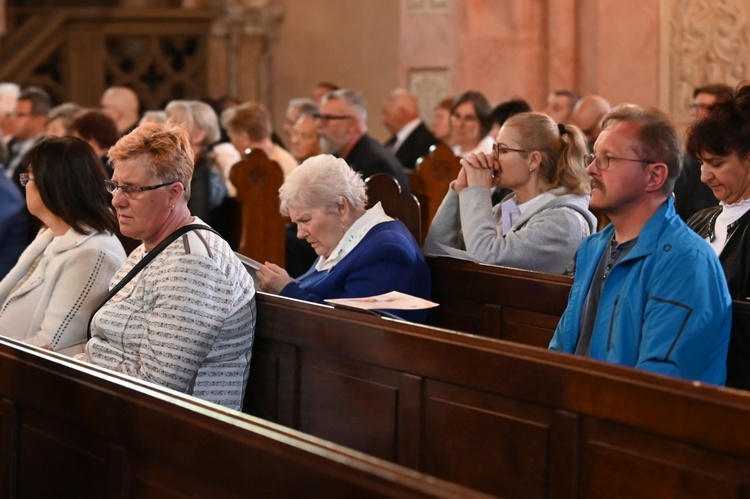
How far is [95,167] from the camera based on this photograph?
155 inches

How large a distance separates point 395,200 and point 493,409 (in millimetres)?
2163

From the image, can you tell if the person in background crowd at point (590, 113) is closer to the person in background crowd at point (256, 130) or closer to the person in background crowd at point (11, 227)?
the person in background crowd at point (256, 130)

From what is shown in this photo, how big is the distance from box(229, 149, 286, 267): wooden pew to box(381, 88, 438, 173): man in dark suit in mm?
2423

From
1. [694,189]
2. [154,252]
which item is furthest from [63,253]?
[694,189]

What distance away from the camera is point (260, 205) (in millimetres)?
6434

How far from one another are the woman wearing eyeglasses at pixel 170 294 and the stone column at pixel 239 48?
830 cm

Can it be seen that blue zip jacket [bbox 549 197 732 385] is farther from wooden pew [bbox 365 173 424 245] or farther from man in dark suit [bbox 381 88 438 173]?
man in dark suit [bbox 381 88 438 173]

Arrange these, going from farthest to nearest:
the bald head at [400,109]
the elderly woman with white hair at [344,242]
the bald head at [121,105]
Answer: the bald head at [121,105] → the bald head at [400,109] → the elderly woman with white hair at [344,242]

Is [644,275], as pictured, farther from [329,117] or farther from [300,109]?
[300,109]

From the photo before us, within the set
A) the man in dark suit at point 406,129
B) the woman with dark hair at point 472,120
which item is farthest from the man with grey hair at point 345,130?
the man in dark suit at point 406,129

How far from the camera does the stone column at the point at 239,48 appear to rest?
1146 cm

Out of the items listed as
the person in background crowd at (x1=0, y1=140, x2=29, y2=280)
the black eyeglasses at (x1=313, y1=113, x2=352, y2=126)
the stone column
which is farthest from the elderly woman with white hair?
the stone column

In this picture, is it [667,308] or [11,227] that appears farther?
[11,227]

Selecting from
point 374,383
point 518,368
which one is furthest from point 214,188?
point 518,368
